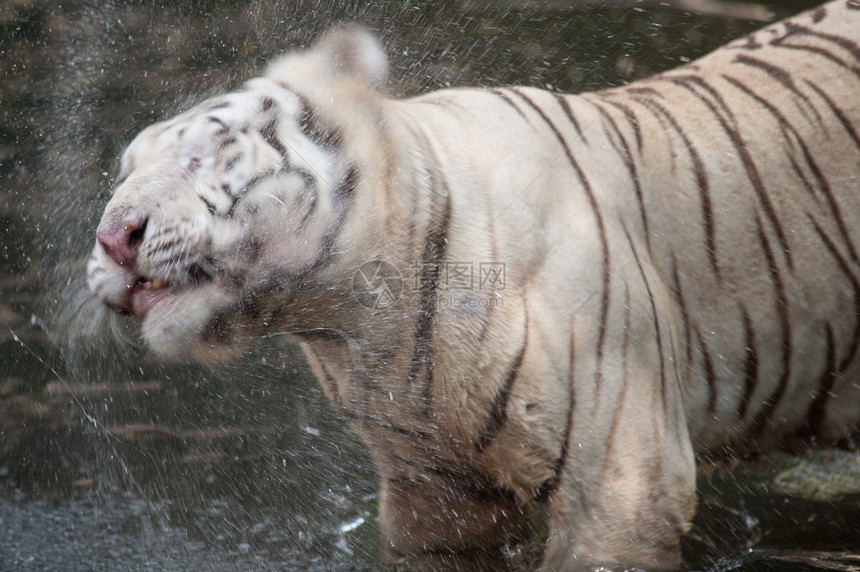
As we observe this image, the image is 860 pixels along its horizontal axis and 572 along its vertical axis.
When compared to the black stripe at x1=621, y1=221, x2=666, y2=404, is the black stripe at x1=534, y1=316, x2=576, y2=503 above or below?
below

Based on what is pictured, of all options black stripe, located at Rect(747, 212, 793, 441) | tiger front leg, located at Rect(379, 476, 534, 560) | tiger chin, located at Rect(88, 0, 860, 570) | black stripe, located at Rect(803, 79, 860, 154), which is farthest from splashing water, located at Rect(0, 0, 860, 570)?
black stripe, located at Rect(803, 79, 860, 154)

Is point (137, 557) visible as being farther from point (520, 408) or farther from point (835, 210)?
point (835, 210)

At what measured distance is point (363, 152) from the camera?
1.67 meters

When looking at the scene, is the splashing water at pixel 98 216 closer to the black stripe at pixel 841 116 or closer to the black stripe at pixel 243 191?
the black stripe at pixel 243 191

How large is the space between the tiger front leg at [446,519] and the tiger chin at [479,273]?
14 mm

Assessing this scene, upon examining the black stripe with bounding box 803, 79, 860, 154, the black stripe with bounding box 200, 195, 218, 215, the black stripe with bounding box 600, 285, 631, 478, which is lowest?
the black stripe with bounding box 600, 285, 631, 478

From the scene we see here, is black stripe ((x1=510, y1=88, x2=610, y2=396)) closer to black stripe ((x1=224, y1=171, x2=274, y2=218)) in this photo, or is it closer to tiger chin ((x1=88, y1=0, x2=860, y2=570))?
tiger chin ((x1=88, y1=0, x2=860, y2=570))

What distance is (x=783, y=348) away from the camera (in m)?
2.05

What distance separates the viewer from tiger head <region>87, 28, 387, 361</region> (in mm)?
1520

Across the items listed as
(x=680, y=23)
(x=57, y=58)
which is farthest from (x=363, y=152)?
(x=680, y=23)

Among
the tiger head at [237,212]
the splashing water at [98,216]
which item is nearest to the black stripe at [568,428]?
the tiger head at [237,212]

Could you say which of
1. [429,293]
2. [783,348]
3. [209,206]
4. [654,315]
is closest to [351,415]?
[429,293]

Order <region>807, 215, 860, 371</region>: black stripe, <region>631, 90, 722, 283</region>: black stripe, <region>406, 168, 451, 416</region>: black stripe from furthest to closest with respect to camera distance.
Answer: <region>807, 215, 860, 371</region>: black stripe, <region>631, 90, 722, 283</region>: black stripe, <region>406, 168, 451, 416</region>: black stripe

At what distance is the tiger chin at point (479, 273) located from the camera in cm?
159
